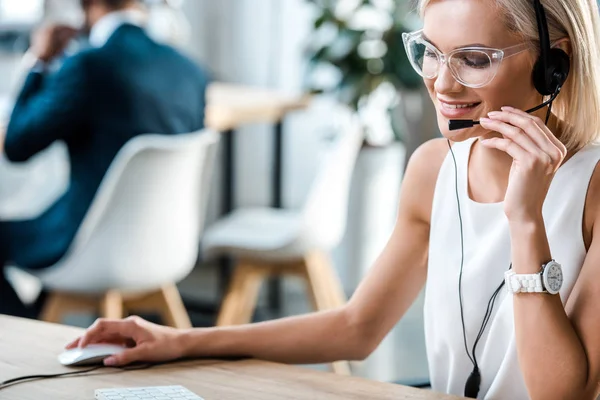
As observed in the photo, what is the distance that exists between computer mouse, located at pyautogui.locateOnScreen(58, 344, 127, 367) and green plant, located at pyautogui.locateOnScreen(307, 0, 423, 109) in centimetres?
244

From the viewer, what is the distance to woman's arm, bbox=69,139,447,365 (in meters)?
1.34

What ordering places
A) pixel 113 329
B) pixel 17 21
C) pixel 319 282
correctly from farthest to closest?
1. pixel 17 21
2. pixel 319 282
3. pixel 113 329

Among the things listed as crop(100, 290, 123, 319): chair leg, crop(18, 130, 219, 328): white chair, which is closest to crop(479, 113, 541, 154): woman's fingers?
Answer: crop(18, 130, 219, 328): white chair

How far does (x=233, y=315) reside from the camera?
10.5ft

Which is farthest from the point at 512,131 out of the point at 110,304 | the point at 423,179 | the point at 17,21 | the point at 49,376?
the point at 17,21

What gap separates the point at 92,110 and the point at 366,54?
1329mm

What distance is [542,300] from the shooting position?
1.19m

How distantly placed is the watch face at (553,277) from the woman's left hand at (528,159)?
0.06 meters

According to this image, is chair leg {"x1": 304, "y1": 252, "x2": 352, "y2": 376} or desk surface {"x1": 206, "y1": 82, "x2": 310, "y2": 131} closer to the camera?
chair leg {"x1": 304, "y1": 252, "x2": 352, "y2": 376}

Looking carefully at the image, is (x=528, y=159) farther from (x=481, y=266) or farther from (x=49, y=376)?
(x=49, y=376)

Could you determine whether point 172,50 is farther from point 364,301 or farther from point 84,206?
point 364,301

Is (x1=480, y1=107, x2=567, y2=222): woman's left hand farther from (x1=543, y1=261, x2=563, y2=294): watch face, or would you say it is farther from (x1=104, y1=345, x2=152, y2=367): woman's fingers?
(x1=104, y1=345, x2=152, y2=367): woman's fingers

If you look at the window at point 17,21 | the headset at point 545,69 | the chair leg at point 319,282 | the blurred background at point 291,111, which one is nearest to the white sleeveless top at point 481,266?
the headset at point 545,69

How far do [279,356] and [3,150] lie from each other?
1622 mm
